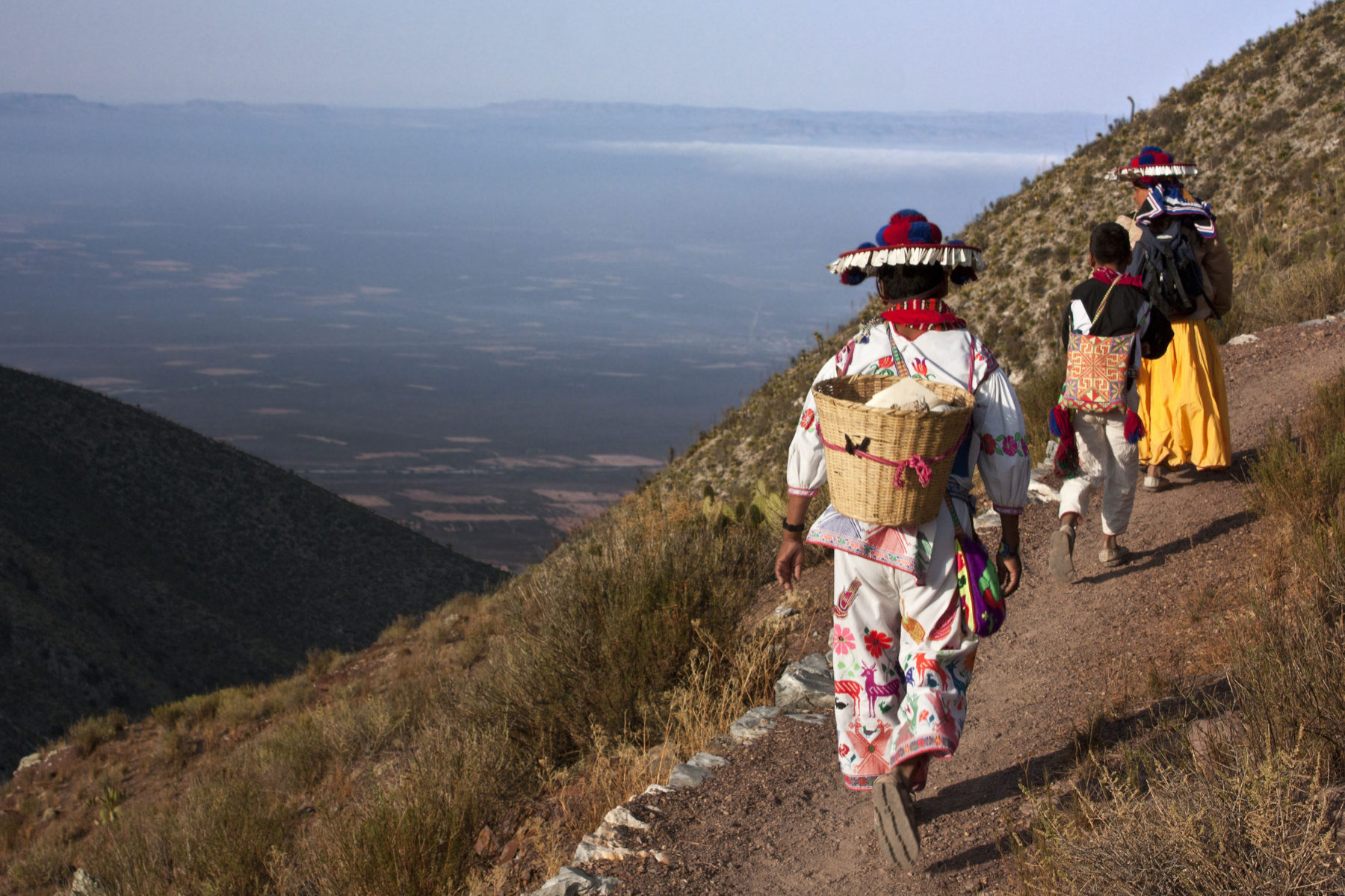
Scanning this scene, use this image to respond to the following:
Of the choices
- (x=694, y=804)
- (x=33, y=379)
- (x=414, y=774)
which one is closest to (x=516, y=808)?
(x=414, y=774)

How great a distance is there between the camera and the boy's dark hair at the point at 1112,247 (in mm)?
5059

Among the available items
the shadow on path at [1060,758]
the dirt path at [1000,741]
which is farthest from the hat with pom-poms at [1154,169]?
the shadow on path at [1060,758]

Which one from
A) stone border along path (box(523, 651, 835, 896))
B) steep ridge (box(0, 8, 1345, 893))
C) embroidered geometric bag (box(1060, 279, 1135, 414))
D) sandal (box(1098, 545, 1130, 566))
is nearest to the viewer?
stone border along path (box(523, 651, 835, 896))

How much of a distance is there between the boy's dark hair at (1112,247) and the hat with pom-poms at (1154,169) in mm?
793

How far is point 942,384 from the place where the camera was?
111 inches

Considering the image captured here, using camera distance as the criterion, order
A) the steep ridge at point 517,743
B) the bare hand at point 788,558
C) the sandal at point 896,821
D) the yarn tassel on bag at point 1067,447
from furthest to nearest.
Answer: the yarn tassel on bag at point 1067,447 → the steep ridge at point 517,743 → the bare hand at point 788,558 → the sandal at point 896,821

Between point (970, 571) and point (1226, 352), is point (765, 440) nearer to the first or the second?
point (1226, 352)

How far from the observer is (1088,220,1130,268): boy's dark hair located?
5.06 m

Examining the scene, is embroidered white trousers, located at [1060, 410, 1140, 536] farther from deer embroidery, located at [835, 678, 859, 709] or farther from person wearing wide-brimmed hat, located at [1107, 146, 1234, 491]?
deer embroidery, located at [835, 678, 859, 709]

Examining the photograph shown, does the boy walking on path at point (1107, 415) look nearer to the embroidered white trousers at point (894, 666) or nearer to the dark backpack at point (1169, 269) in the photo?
the dark backpack at point (1169, 269)

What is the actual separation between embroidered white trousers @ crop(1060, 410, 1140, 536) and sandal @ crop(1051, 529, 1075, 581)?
4.6 inches

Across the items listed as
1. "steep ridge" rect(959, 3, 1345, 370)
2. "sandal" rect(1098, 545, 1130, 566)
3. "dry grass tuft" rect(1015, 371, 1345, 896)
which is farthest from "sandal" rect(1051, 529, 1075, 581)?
"steep ridge" rect(959, 3, 1345, 370)

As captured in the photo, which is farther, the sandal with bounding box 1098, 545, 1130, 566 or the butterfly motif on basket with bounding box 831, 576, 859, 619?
the sandal with bounding box 1098, 545, 1130, 566

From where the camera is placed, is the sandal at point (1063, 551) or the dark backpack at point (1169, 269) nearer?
the sandal at point (1063, 551)
